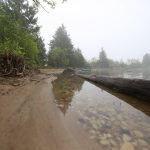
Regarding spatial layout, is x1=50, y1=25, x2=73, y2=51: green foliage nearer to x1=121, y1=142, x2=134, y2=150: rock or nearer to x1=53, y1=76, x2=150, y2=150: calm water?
x1=53, y1=76, x2=150, y2=150: calm water

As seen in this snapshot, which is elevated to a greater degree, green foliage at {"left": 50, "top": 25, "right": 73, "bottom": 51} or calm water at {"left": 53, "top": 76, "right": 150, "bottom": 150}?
green foliage at {"left": 50, "top": 25, "right": 73, "bottom": 51}

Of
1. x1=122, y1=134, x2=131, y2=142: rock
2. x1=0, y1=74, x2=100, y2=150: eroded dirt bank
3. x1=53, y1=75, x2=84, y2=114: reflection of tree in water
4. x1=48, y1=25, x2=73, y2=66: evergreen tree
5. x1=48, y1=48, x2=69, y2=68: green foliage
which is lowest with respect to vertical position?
x1=53, y1=75, x2=84, y2=114: reflection of tree in water

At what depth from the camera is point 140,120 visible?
11.1ft

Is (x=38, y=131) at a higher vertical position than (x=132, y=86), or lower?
lower

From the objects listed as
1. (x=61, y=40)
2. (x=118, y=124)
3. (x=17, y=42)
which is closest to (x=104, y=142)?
(x=118, y=124)

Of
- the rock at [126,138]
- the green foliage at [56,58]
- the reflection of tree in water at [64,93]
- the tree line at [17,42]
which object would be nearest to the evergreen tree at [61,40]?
the green foliage at [56,58]

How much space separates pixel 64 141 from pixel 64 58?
37.6 meters

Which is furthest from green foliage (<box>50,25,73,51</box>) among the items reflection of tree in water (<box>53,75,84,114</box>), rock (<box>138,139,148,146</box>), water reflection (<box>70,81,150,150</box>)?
rock (<box>138,139,148,146</box>)

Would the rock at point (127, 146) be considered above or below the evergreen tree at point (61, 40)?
below

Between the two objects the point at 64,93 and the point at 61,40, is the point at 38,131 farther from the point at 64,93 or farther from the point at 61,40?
the point at 61,40

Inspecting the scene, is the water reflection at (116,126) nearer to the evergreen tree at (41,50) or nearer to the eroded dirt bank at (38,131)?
the eroded dirt bank at (38,131)

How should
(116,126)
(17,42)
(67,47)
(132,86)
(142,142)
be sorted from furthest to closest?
1. (67,47)
2. (17,42)
3. (132,86)
4. (116,126)
5. (142,142)

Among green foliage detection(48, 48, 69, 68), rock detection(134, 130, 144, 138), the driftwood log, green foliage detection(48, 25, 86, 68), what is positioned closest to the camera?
rock detection(134, 130, 144, 138)

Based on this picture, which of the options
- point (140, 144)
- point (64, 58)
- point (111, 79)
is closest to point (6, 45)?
point (111, 79)
